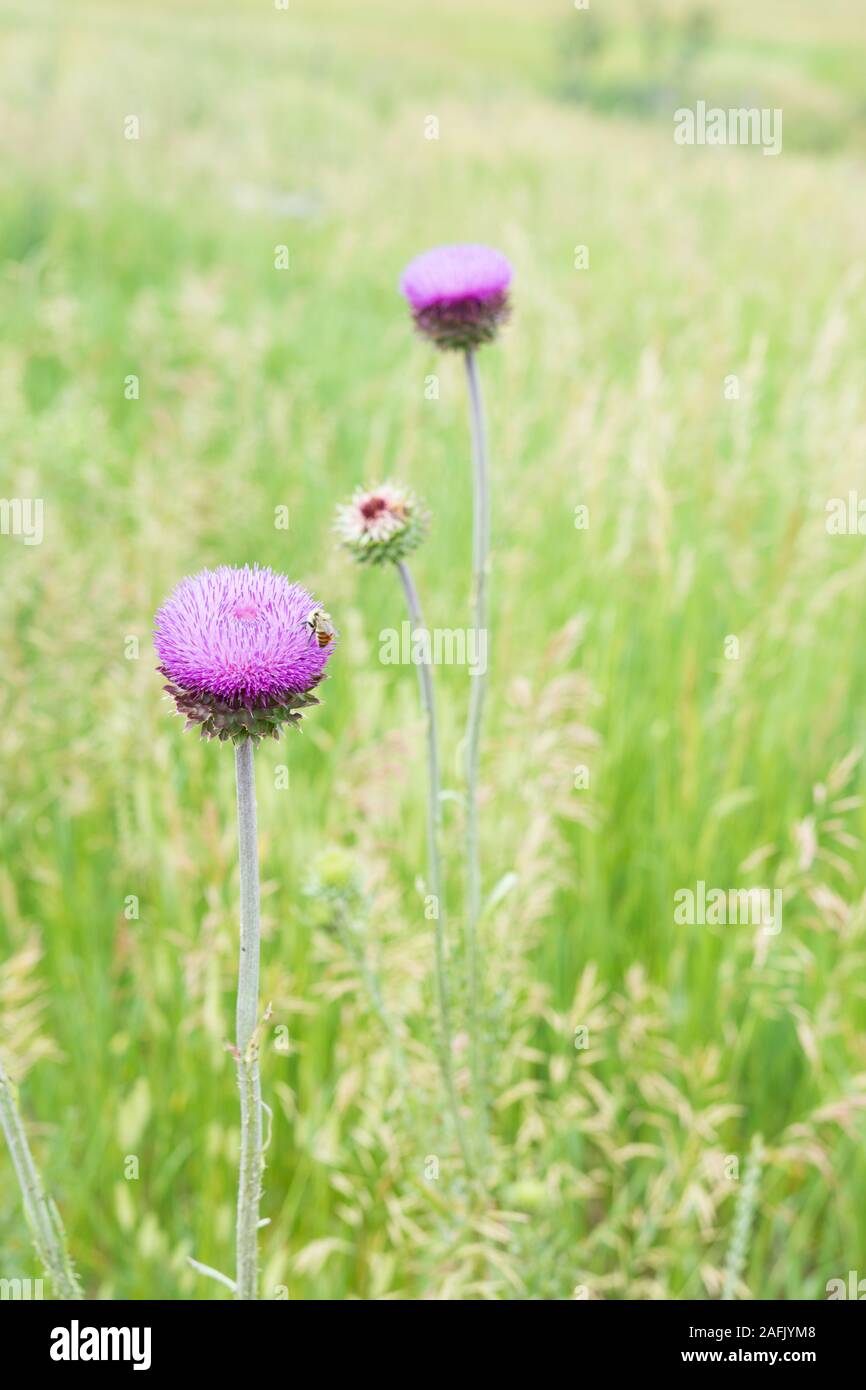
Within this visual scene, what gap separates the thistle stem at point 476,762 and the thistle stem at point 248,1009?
1.99ft

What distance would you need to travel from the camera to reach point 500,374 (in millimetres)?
4883

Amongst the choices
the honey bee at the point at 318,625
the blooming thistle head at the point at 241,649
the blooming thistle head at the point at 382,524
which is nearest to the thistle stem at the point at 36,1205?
the blooming thistle head at the point at 241,649

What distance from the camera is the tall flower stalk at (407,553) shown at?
1.65 meters

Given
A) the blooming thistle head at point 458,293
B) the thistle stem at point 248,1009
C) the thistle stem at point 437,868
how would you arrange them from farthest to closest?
the blooming thistle head at point 458,293 → the thistle stem at point 437,868 → the thistle stem at point 248,1009

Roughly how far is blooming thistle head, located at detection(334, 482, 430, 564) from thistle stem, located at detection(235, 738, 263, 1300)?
0.64 m

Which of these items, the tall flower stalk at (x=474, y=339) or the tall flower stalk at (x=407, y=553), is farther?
the tall flower stalk at (x=474, y=339)

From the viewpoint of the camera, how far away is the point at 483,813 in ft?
8.36

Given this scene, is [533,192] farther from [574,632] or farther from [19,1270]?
[19,1270]

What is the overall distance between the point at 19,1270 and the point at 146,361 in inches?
146

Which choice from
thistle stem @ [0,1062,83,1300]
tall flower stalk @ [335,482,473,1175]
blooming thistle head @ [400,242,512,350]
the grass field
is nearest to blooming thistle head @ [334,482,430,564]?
tall flower stalk @ [335,482,473,1175]

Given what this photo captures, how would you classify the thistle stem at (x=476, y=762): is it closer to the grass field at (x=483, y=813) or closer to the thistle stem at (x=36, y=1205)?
the grass field at (x=483, y=813)

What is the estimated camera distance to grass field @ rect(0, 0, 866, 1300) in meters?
2.03

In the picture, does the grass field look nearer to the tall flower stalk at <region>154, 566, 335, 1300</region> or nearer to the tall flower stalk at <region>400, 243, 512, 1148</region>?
the tall flower stalk at <region>400, 243, 512, 1148</region>
